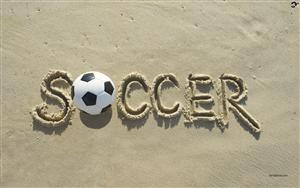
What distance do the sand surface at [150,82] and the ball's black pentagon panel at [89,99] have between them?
579mm

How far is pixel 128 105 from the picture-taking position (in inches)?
242

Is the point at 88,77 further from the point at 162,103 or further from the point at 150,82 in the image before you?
the point at 162,103

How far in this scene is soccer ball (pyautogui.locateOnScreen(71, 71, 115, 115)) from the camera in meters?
5.52

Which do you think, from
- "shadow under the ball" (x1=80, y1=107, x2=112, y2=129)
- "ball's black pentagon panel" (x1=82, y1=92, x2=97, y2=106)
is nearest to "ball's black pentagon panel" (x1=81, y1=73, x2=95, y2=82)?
"ball's black pentagon panel" (x1=82, y1=92, x2=97, y2=106)

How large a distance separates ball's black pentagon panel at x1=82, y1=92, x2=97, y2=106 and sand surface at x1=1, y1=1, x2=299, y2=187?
0.58 meters

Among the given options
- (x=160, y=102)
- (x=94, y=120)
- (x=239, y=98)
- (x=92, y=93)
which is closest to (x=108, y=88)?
(x=92, y=93)

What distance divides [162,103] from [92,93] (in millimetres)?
1310

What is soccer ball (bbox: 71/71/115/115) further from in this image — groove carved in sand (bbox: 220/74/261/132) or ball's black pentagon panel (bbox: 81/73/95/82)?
groove carved in sand (bbox: 220/74/261/132)

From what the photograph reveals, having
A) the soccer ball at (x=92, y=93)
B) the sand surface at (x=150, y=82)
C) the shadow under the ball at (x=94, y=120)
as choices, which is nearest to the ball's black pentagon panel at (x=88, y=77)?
→ the soccer ball at (x=92, y=93)

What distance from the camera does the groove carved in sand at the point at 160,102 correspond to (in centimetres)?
618

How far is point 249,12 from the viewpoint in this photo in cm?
659

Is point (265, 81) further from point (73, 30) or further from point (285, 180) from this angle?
point (73, 30)

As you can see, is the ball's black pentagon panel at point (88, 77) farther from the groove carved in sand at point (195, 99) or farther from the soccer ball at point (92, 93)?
the groove carved in sand at point (195, 99)

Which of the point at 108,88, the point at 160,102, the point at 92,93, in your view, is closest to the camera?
the point at 92,93
